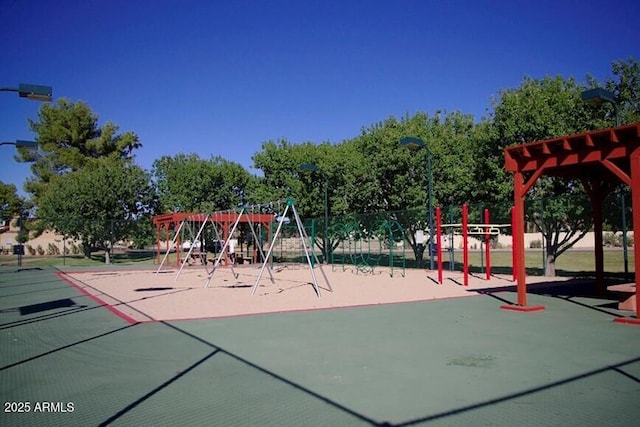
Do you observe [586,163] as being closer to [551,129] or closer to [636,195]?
[636,195]

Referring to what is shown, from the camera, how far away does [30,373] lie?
6.64 meters

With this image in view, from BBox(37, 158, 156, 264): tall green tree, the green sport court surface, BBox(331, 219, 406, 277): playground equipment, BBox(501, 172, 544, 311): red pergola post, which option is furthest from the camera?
BBox(37, 158, 156, 264): tall green tree

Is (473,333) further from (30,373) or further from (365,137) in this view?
(365,137)

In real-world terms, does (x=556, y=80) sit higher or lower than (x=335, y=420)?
higher

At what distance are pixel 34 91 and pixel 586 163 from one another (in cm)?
1231

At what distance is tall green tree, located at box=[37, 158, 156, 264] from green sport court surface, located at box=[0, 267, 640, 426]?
95.4 ft

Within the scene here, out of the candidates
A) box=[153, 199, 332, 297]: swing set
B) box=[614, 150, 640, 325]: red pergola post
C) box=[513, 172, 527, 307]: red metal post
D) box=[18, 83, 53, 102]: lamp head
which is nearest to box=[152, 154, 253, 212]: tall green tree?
box=[153, 199, 332, 297]: swing set

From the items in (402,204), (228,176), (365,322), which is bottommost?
(365,322)

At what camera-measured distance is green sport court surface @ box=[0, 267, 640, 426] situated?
197 inches

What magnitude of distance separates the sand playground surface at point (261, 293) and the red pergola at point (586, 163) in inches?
159

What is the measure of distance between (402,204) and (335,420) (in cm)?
2509

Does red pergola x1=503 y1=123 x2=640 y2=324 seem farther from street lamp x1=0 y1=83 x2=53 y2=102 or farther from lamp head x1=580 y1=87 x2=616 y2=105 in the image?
street lamp x1=0 y1=83 x2=53 y2=102

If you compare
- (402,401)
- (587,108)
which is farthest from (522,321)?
(587,108)

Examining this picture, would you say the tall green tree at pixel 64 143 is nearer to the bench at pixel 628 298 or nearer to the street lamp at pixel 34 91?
the street lamp at pixel 34 91
